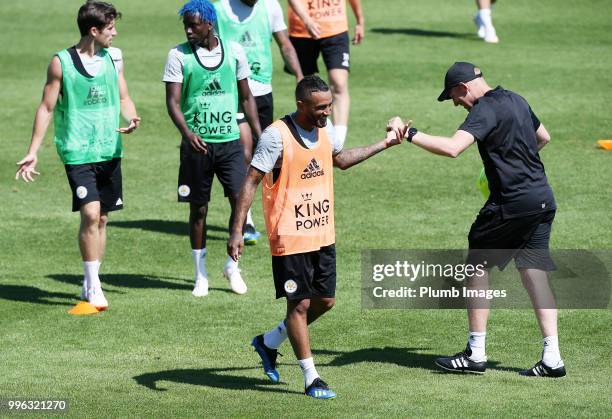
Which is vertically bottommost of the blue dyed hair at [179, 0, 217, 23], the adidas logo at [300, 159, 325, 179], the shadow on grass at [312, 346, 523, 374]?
the shadow on grass at [312, 346, 523, 374]

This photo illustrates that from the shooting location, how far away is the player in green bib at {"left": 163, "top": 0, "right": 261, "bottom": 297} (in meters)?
11.5

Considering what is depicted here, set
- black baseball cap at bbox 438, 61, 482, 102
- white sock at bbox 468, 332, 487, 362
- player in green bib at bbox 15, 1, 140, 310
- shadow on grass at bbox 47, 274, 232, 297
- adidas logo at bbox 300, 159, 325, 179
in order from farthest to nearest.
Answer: shadow on grass at bbox 47, 274, 232, 297 < player in green bib at bbox 15, 1, 140, 310 < white sock at bbox 468, 332, 487, 362 < black baseball cap at bbox 438, 61, 482, 102 < adidas logo at bbox 300, 159, 325, 179

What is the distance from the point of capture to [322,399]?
856 cm

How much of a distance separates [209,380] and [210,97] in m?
3.35

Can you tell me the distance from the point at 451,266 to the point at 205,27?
10.8ft

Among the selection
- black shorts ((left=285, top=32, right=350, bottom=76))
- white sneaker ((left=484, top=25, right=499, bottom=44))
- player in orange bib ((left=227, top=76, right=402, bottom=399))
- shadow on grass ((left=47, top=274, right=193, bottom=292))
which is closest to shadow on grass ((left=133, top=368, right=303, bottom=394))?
player in orange bib ((left=227, top=76, right=402, bottom=399))

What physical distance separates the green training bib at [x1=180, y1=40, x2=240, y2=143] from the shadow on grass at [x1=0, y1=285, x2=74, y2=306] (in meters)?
1.92

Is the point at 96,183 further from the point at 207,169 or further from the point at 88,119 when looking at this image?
the point at 207,169

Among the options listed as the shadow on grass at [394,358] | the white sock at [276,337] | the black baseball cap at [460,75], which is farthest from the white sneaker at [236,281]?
the black baseball cap at [460,75]

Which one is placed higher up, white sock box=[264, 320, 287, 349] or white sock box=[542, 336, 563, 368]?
white sock box=[264, 320, 287, 349]

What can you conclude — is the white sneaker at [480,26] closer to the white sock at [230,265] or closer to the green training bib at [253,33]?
the green training bib at [253,33]

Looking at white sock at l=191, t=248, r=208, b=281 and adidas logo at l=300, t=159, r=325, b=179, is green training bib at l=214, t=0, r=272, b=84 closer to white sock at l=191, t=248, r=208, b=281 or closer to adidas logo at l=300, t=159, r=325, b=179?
white sock at l=191, t=248, r=208, b=281

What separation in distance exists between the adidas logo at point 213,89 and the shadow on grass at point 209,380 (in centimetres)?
311

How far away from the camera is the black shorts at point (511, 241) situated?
9133 millimetres
